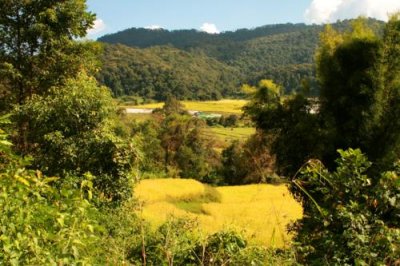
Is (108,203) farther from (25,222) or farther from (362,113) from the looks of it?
(25,222)

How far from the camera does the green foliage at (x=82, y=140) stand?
13.4 meters

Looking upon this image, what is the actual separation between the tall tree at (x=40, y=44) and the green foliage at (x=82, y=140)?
411 cm

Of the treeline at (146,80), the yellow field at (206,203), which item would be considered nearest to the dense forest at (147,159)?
the yellow field at (206,203)

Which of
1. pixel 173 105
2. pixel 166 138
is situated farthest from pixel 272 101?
pixel 173 105

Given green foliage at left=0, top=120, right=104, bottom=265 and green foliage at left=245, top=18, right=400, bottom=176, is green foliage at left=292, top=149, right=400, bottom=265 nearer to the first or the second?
green foliage at left=0, top=120, right=104, bottom=265

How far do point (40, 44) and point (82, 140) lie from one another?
6453mm

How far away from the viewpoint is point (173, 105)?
280 ft

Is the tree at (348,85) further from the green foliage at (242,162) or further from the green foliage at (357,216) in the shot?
the green foliage at (242,162)

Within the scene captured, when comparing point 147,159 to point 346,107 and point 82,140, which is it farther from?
point 346,107

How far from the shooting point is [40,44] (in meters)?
17.9

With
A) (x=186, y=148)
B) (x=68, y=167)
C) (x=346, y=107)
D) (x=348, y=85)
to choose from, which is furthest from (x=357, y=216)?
(x=186, y=148)

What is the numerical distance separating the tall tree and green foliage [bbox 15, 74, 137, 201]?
411cm

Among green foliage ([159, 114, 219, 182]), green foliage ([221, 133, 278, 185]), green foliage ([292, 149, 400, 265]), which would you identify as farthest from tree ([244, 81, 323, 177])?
green foliage ([159, 114, 219, 182])

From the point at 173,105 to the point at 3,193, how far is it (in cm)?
8211
